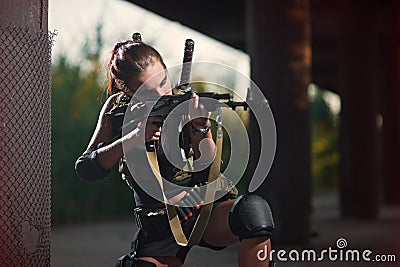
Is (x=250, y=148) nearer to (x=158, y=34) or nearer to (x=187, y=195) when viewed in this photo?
(x=158, y=34)

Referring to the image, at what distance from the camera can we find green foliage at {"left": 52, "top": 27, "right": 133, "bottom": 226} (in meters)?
14.5

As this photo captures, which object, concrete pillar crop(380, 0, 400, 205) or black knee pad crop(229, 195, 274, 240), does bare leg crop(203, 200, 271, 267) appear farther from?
concrete pillar crop(380, 0, 400, 205)

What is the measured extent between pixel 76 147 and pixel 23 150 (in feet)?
30.2

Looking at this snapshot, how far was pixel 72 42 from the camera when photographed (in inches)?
567

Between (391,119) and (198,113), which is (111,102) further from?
(391,119)

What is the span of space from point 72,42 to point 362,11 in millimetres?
4670

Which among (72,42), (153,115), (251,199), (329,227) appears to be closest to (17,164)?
(153,115)

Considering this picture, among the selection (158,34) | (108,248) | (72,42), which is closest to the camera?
(108,248)

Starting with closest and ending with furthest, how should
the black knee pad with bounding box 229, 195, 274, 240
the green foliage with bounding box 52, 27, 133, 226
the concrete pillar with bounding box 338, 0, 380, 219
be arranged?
1. the black knee pad with bounding box 229, 195, 274, 240
2. the concrete pillar with bounding box 338, 0, 380, 219
3. the green foliage with bounding box 52, 27, 133, 226

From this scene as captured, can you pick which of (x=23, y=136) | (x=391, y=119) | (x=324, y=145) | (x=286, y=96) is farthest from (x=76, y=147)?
(x=324, y=145)

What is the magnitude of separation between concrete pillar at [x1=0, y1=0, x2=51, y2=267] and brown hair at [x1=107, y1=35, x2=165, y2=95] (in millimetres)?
778

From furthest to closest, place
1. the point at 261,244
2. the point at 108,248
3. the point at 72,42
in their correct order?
the point at 72,42 < the point at 108,248 < the point at 261,244

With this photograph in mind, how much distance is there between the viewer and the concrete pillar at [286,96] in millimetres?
9812
